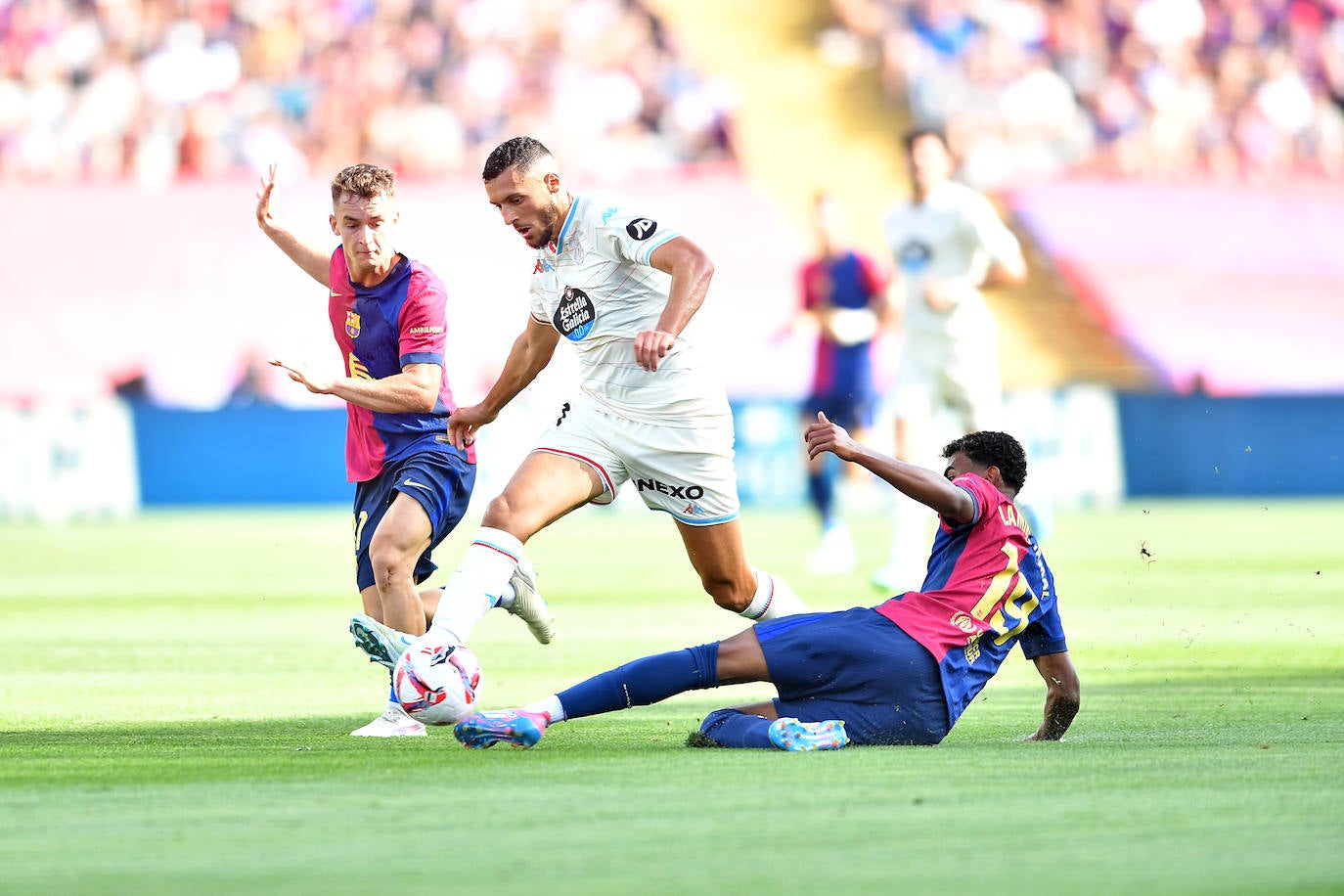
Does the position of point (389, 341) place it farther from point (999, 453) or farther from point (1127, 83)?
point (1127, 83)

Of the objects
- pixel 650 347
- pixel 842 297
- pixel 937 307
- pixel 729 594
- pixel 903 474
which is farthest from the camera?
pixel 842 297

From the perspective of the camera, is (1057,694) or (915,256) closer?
(1057,694)

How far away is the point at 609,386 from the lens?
7.23m

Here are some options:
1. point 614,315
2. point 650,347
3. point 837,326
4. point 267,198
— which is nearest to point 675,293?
point 650,347

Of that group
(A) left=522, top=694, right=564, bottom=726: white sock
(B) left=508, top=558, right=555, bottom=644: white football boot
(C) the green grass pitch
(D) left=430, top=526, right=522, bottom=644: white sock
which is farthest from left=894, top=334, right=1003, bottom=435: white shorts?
(A) left=522, top=694, right=564, bottom=726: white sock

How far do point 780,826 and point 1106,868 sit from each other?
Answer: 81 cm

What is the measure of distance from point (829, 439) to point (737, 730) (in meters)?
0.96

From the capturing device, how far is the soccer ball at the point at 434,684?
617 centimetres

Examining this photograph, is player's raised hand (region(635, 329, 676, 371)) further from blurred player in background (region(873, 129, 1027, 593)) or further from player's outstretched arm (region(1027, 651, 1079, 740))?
blurred player in background (region(873, 129, 1027, 593))

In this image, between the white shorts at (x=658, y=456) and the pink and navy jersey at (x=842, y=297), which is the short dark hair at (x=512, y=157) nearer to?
the white shorts at (x=658, y=456)

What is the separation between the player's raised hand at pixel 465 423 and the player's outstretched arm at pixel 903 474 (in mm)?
1607

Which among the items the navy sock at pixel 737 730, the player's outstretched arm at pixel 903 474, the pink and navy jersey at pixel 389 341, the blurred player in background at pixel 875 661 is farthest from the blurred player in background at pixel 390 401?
the player's outstretched arm at pixel 903 474

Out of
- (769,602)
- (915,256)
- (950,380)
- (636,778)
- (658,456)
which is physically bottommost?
(636,778)

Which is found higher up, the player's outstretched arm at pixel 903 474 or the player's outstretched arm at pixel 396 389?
the player's outstretched arm at pixel 396 389
